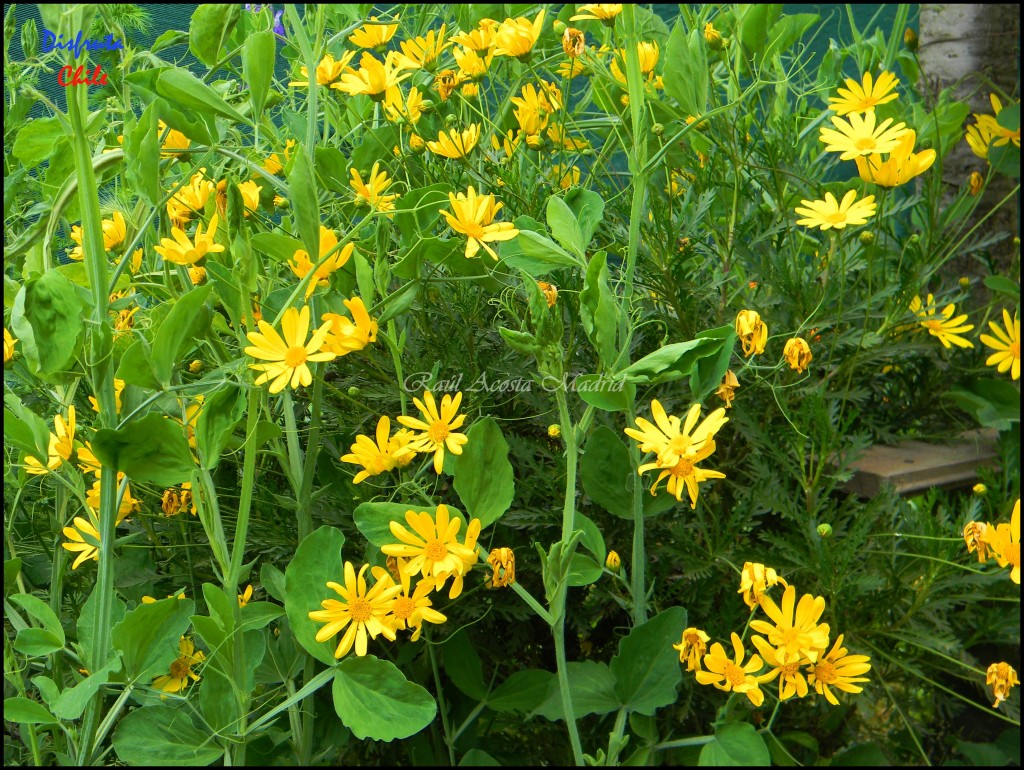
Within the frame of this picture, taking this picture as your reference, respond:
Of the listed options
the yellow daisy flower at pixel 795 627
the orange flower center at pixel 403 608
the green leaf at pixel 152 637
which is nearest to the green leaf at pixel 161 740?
the green leaf at pixel 152 637

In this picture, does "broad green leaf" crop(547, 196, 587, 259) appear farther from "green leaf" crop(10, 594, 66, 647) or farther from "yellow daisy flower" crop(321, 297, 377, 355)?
"green leaf" crop(10, 594, 66, 647)

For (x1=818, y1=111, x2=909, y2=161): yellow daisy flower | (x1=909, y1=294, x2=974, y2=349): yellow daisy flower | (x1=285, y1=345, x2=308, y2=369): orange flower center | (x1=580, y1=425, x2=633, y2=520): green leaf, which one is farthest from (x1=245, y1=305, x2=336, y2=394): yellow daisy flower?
(x1=909, y1=294, x2=974, y2=349): yellow daisy flower

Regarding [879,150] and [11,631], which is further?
[11,631]

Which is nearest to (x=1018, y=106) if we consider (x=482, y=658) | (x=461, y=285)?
(x=461, y=285)

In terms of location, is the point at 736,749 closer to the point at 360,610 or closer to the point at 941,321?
the point at 360,610

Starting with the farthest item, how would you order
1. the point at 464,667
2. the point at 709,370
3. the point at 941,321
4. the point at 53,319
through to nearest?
1. the point at 941,321
2. the point at 464,667
3. the point at 709,370
4. the point at 53,319

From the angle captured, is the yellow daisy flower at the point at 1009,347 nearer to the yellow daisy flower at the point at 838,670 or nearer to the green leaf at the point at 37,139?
the yellow daisy flower at the point at 838,670

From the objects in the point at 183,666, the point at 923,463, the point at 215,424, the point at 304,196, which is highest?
the point at 304,196

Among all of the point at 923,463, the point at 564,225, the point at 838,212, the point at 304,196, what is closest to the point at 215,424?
the point at 304,196

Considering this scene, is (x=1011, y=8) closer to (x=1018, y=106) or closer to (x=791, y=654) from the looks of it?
(x=1018, y=106)
